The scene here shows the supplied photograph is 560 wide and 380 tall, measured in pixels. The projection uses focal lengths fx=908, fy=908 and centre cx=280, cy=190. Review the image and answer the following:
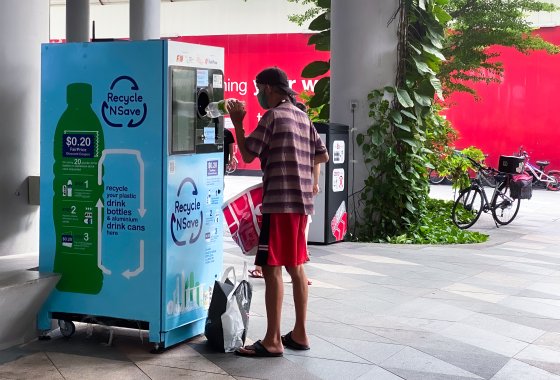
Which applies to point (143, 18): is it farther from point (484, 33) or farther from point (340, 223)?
point (340, 223)

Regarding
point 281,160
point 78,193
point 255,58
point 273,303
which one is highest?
point 255,58

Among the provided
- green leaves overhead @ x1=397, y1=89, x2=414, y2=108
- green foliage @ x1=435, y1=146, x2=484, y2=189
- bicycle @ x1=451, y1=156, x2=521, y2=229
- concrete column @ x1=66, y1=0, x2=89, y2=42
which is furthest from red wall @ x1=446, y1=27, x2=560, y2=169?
green leaves overhead @ x1=397, y1=89, x2=414, y2=108

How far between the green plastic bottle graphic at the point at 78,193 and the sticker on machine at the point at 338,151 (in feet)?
17.8

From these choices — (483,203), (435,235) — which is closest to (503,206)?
(483,203)

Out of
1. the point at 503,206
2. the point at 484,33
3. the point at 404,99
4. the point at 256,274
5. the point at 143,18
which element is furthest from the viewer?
the point at 143,18

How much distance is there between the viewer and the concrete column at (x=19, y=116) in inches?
261

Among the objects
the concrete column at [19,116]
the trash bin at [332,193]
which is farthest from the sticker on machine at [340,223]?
the concrete column at [19,116]

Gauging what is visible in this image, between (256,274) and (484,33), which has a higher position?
(484,33)

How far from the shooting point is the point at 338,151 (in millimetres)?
10664

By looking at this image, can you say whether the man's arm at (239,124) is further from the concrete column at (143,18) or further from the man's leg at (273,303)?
the concrete column at (143,18)

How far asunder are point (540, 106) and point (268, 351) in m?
17.4

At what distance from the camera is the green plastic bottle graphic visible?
539 cm

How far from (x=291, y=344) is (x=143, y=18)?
11.9m

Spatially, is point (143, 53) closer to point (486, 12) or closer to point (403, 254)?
point (403, 254)
